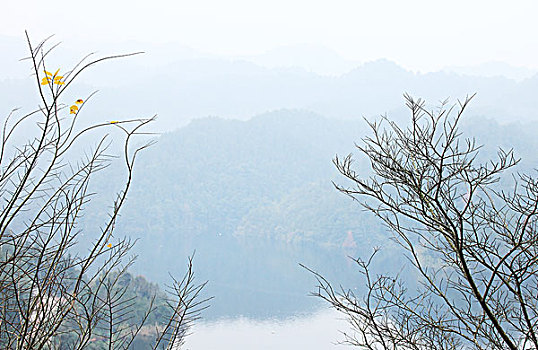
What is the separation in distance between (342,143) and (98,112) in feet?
86.7

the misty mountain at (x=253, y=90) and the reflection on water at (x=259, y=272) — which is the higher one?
the misty mountain at (x=253, y=90)

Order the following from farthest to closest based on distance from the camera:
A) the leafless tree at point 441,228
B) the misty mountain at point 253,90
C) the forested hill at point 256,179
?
the misty mountain at point 253,90 → the forested hill at point 256,179 → the leafless tree at point 441,228

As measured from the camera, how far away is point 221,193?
4203cm

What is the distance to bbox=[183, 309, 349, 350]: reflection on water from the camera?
13711 mm

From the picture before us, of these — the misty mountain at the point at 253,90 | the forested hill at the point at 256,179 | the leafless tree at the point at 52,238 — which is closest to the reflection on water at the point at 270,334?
the leafless tree at the point at 52,238

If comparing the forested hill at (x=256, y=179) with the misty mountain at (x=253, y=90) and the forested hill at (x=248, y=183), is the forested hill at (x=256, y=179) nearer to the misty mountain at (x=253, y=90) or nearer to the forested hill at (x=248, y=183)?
the forested hill at (x=248, y=183)

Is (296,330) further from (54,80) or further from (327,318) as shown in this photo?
(54,80)

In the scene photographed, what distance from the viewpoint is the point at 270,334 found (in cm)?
1489

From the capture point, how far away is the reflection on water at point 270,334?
45.0 ft

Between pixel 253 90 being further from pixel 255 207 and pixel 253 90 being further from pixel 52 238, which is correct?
pixel 52 238

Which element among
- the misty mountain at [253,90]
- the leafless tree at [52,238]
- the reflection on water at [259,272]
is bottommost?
the leafless tree at [52,238]

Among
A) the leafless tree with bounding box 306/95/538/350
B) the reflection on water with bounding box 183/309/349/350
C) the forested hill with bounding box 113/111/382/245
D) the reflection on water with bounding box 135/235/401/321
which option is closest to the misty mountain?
the forested hill with bounding box 113/111/382/245

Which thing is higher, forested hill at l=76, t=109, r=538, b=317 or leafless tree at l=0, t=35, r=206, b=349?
forested hill at l=76, t=109, r=538, b=317

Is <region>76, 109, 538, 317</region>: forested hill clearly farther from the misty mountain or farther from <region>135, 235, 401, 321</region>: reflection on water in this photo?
the misty mountain
